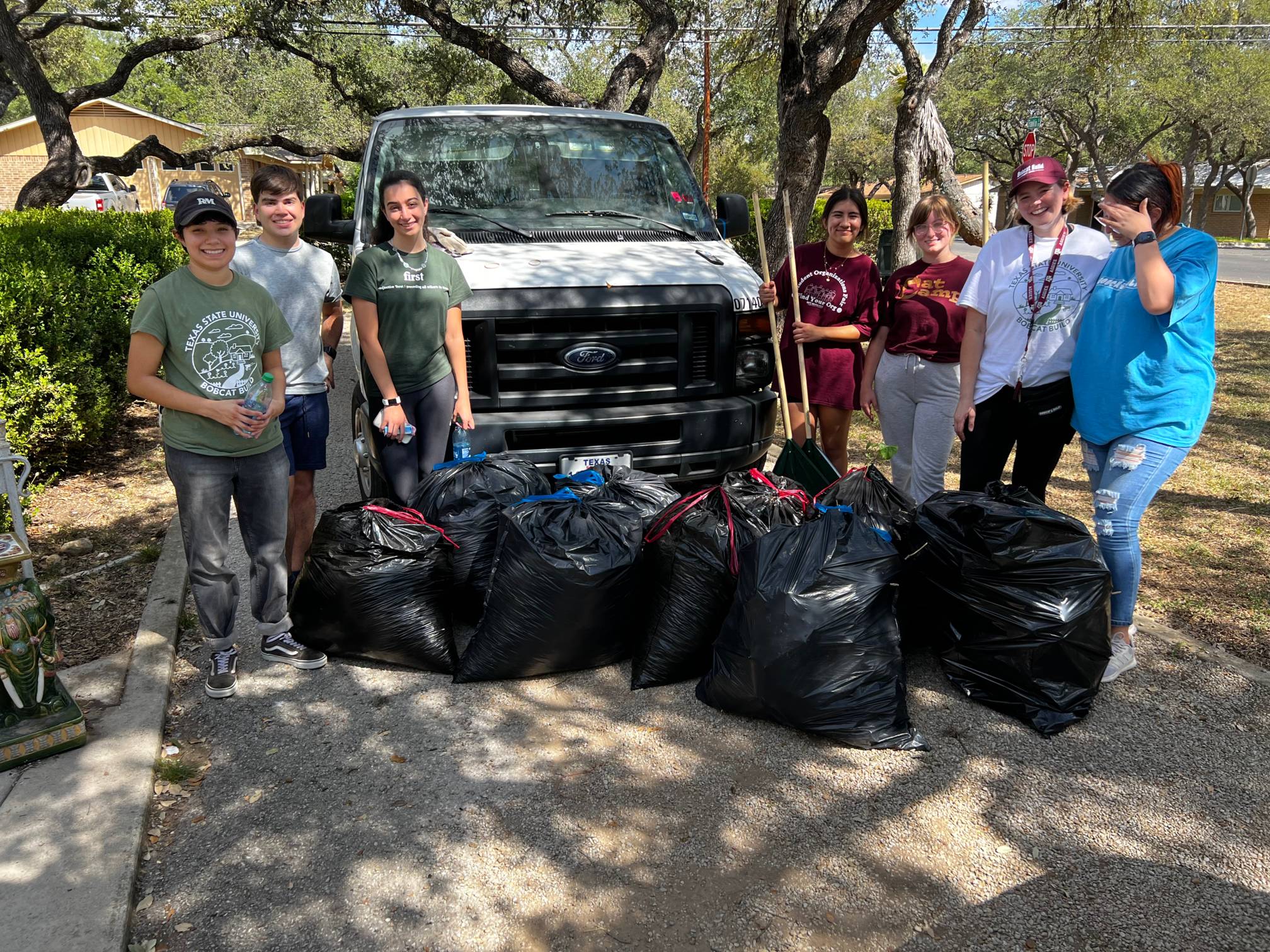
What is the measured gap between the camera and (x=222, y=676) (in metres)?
3.63

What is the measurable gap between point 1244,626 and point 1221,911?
84.2 inches

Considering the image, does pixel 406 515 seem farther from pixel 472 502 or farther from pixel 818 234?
pixel 818 234

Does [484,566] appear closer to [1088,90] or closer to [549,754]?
[549,754]

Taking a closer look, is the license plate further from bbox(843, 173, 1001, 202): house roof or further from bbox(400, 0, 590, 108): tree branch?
bbox(843, 173, 1001, 202): house roof

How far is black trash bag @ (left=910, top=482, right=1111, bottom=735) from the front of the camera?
3311mm

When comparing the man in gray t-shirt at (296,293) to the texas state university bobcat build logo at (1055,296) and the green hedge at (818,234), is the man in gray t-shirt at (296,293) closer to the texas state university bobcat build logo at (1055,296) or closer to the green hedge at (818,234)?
the texas state university bobcat build logo at (1055,296)

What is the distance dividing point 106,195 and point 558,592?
34575mm

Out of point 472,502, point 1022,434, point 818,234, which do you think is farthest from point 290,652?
point 818,234

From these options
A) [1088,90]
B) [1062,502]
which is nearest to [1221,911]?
[1062,502]

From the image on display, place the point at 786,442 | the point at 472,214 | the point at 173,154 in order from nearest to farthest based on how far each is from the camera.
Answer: the point at 786,442
the point at 472,214
the point at 173,154

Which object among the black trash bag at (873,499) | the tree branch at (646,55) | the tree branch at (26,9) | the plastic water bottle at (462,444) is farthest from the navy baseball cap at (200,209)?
the tree branch at (26,9)

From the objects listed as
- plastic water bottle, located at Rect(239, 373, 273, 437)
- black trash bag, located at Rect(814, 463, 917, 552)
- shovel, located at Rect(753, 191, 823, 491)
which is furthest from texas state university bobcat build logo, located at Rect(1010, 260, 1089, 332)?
plastic water bottle, located at Rect(239, 373, 273, 437)

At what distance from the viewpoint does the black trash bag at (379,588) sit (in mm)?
3689

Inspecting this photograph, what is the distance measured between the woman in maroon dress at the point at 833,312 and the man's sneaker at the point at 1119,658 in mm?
1697
